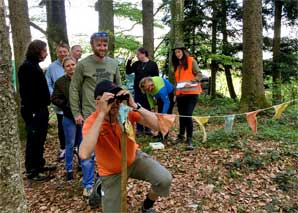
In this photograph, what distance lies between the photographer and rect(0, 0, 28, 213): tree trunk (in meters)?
2.58

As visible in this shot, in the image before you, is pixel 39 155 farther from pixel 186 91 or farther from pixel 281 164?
pixel 281 164

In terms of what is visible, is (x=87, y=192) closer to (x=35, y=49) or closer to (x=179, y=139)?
(x=35, y=49)

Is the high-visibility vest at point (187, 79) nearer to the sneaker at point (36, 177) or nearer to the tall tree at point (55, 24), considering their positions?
the sneaker at point (36, 177)

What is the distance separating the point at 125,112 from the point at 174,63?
11.2 ft

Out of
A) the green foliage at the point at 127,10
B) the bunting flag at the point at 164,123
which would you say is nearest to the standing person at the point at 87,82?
the bunting flag at the point at 164,123

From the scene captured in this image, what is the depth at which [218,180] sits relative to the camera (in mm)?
4676

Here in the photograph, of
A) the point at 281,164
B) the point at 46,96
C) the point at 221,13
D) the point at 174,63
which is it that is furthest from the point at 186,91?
the point at 221,13

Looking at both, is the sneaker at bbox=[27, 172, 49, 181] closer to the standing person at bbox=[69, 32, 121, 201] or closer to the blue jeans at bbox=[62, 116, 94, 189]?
the blue jeans at bbox=[62, 116, 94, 189]

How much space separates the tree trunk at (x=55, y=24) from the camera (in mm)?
8617

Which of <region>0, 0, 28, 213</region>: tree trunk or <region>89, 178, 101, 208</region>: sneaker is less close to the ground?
<region>0, 0, 28, 213</region>: tree trunk

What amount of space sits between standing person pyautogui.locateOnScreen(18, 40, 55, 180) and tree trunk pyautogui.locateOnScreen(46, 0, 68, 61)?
14.1 ft

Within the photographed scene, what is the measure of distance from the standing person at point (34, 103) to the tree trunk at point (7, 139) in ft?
5.85

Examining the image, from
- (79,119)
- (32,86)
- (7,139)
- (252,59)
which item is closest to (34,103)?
(32,86)

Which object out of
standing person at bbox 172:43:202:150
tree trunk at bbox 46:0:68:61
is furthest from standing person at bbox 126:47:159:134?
tree trunk at bbox 46:0:68:61
